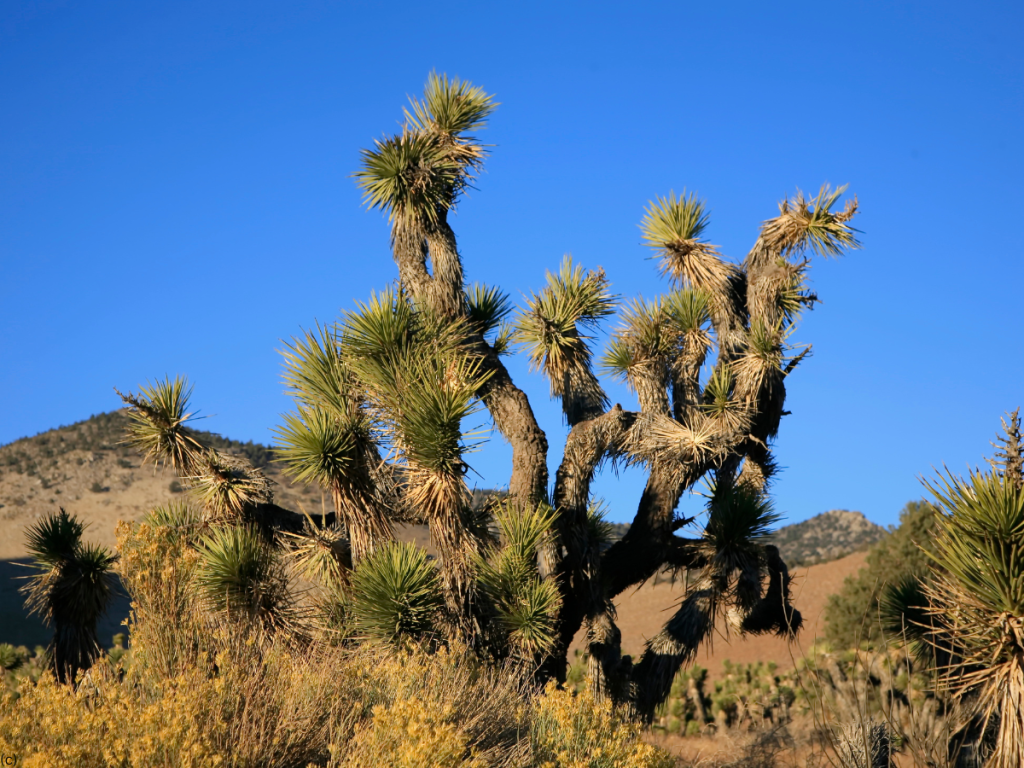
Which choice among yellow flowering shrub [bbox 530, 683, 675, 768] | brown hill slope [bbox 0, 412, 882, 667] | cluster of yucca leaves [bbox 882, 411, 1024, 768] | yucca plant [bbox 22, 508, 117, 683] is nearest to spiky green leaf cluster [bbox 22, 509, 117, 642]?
yucca plant [bbox 22, 508, 117, 683]

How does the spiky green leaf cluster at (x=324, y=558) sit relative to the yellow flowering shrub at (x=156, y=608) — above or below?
above

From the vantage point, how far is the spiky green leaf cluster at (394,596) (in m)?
7.84

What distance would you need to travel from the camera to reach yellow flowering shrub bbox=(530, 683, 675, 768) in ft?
17.9

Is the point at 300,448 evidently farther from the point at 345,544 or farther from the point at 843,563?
the point at 843,563

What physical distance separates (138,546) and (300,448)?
2206 mm

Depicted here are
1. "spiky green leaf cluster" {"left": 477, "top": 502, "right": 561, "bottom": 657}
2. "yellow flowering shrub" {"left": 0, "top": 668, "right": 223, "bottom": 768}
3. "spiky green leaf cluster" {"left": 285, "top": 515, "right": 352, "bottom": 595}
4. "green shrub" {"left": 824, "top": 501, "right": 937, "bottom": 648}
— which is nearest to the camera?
"yellow flowering shrub" {"left": 0, "top": 668, "right": 223, "bottom": 768}

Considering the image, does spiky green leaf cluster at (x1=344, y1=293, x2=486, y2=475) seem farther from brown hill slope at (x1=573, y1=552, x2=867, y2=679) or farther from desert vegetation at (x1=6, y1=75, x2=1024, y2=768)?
brown hill slope at (x1=573, y1=552, x2=867, y2=679)

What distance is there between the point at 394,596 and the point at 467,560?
0.84 meters

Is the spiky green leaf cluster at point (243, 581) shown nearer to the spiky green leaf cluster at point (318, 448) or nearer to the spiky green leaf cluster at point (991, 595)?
the spiky green leaf cluster at point (318, 448)

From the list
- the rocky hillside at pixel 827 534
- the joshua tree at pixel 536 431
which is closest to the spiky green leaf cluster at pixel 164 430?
the joshua tree at pixel 536 431

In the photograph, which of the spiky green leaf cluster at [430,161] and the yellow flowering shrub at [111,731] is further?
the spiky green leaf cluster at [430,161]

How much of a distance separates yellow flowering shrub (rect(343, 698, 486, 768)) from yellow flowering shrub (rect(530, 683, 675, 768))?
0.96 m

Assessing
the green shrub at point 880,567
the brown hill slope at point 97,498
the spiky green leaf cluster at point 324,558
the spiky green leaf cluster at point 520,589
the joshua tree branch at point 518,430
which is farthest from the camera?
the brown hill slope at point 97,498

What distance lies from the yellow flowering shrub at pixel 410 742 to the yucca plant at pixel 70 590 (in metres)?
6.71
